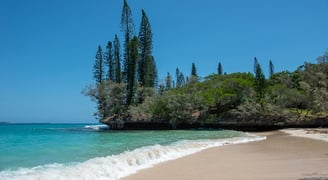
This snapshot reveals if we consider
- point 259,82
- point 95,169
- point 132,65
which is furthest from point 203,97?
point 95,169

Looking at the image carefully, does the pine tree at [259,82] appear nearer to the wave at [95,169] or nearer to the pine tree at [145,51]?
the pine tree at [145,51]

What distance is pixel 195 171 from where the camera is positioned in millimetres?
7438

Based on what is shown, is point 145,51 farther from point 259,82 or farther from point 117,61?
point 259,82

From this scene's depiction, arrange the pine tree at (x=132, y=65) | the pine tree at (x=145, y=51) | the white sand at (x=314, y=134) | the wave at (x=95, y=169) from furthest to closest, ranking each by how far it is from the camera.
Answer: the pine tree at (x=145, y=51) < the pine tree at (x=132, y=65) < the white sand at (x=314, y=134) < the wave at (x=95, y=169)

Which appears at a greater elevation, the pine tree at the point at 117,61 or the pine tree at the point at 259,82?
the pine tree at the point at 117,61

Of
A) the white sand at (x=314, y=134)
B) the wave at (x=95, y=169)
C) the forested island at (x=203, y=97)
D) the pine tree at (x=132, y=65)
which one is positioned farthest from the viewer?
the pine tree at (x=132, y=65)

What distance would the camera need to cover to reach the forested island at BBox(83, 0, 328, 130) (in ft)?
110

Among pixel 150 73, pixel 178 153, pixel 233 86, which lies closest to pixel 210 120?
pixel 233 86

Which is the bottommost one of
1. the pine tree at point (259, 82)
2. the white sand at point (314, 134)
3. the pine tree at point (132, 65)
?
the white sand at point (314, 134)

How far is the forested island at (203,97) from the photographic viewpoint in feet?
110

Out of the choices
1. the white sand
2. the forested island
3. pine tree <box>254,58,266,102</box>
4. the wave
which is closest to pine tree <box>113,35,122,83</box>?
the forested island

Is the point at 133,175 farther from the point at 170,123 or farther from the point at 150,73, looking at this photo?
the point at 150,73

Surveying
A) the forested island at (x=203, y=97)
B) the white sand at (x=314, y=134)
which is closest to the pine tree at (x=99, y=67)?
the forested island at (x=203, y=97)

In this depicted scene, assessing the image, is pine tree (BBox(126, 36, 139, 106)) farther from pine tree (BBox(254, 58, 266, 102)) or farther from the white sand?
the white sand
